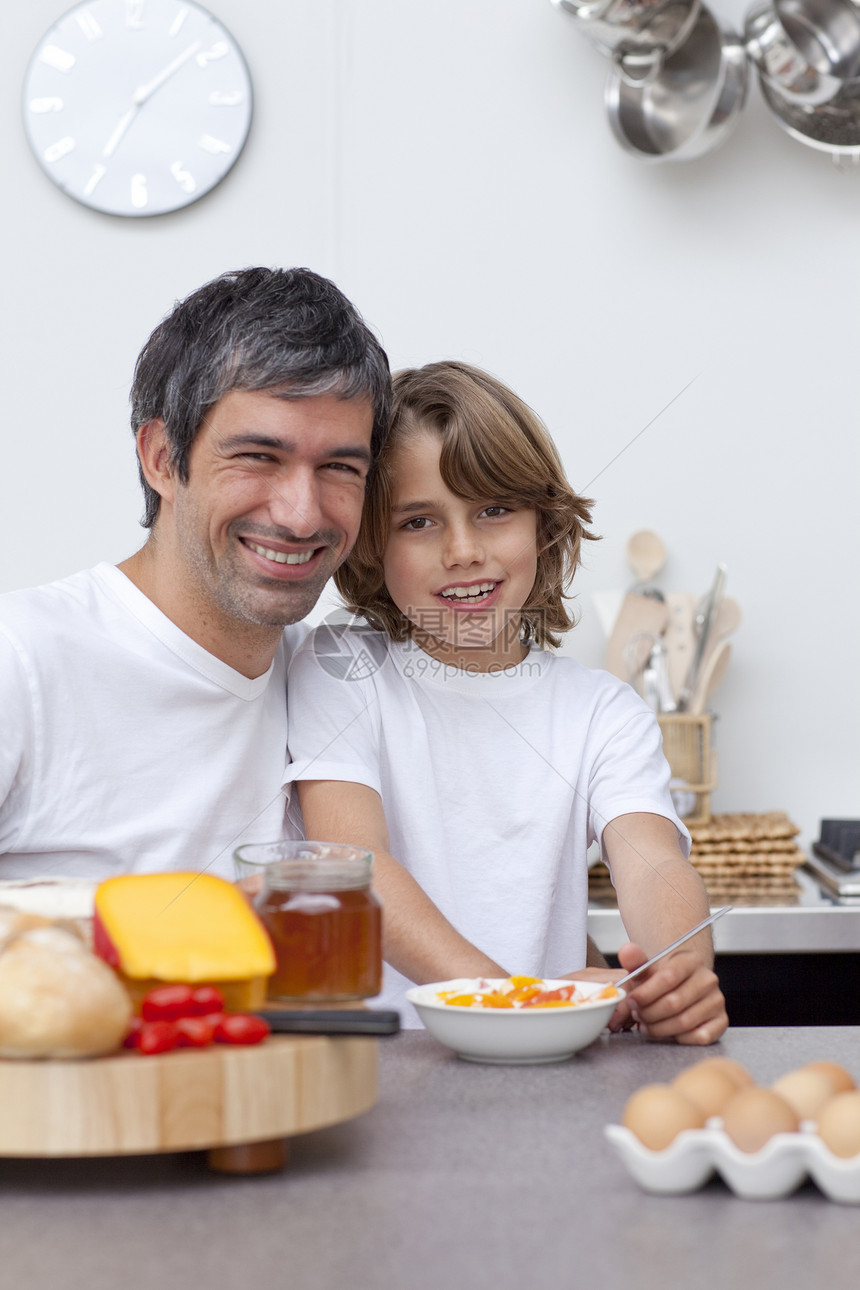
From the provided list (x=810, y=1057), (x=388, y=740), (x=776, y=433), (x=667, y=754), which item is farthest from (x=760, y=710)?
(x=810, y=1057)

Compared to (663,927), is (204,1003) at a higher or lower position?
higher

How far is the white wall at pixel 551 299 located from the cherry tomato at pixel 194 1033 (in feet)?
5.15

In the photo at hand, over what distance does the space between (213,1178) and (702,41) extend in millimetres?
1881

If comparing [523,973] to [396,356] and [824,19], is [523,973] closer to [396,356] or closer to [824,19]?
[396,356]

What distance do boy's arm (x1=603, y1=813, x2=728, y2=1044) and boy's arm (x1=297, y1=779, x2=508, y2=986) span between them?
0.15 m

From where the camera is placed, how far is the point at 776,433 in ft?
7.05

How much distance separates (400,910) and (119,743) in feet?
1.08

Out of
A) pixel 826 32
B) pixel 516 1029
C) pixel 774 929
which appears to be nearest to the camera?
pixel 516 1029

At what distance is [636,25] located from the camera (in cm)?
193

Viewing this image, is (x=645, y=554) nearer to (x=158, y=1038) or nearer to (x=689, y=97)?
(x=689, y=97)

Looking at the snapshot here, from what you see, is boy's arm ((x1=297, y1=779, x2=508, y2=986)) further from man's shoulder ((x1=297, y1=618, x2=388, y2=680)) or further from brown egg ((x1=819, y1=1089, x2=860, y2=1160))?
brown egg ((x1=819, y1=1089, x2=860, y2=1160))

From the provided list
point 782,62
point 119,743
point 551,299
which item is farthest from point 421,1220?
point 782,62

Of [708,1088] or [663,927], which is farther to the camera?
[663,927]

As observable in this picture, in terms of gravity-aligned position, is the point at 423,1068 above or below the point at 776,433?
below
